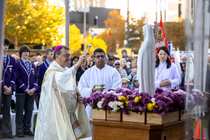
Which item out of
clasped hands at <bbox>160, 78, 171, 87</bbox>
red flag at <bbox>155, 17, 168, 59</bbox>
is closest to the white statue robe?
clasped hands at <bbox>160, 78, 171, 87</bbox>

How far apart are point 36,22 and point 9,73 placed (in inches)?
589

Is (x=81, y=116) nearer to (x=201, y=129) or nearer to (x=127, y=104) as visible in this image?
(x=127, y=104)

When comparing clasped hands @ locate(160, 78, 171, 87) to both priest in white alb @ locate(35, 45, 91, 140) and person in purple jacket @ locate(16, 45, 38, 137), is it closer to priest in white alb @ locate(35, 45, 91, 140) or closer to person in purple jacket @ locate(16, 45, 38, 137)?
priest in white alb @ locate(35, 45, 91, 140)

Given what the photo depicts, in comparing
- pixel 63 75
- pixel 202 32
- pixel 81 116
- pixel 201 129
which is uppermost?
pixel 202 32

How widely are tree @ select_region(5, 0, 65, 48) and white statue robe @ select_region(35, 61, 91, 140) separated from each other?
45.4ft

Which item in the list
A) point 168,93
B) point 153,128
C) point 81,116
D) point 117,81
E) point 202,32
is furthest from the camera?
point 117,81

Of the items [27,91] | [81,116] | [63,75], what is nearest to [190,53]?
[63,75]

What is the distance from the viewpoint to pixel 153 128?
366cm

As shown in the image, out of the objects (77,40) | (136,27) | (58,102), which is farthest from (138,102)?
(77,40)

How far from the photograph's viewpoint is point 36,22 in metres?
22.5

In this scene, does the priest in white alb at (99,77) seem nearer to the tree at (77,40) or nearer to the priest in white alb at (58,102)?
the priest in white alb at (58,102)

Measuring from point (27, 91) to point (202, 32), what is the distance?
637 centimetres

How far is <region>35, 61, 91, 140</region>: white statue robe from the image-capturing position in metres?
5.28

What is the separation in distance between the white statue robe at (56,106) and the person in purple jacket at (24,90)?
9.72 ft
